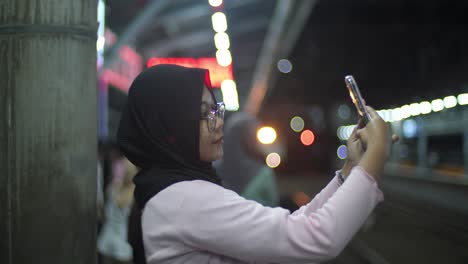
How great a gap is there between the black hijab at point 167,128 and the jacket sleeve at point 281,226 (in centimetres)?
16

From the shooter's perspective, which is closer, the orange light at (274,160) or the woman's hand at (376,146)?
the woman's hand at (376,146)

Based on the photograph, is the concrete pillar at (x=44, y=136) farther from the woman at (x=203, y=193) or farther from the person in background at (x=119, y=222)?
the person in background at (x=119, y=222)

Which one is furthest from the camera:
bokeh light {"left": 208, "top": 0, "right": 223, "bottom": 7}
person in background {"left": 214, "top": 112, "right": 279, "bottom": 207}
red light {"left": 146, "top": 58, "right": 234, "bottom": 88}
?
bokeh light {"left": 208, "top": 0, "right": 223, "bottom": 7}

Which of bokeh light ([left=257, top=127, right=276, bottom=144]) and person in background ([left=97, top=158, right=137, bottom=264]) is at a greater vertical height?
bokeh light ([left=257, top=127, right=276, bottom=144])

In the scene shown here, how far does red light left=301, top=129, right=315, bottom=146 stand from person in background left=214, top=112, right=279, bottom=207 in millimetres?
23308

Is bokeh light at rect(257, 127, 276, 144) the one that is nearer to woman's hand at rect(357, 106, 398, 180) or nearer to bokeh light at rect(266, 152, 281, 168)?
woman's hand at rect(357, 106, 398, 180)

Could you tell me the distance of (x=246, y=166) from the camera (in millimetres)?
4309

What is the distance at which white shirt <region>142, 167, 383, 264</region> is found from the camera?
1.48 metres

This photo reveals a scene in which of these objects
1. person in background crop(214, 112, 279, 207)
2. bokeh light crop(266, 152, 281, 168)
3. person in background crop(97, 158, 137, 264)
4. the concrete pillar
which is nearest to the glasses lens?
the concrete pillar

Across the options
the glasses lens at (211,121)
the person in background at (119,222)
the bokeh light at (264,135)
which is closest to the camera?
the glasses lens at (211,121)

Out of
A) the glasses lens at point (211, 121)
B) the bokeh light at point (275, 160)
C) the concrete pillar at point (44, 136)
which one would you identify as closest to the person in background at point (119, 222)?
the concrete pillar at point (44, 136)

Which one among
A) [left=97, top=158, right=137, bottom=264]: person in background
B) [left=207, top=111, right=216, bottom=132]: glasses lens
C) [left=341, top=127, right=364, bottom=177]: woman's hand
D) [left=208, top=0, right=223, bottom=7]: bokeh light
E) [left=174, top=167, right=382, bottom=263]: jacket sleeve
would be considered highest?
[left=208, top=0, right=223, bottom=7]: bokeh light

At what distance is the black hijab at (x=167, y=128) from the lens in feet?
5.46

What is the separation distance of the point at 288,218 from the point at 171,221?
31 centimetres
